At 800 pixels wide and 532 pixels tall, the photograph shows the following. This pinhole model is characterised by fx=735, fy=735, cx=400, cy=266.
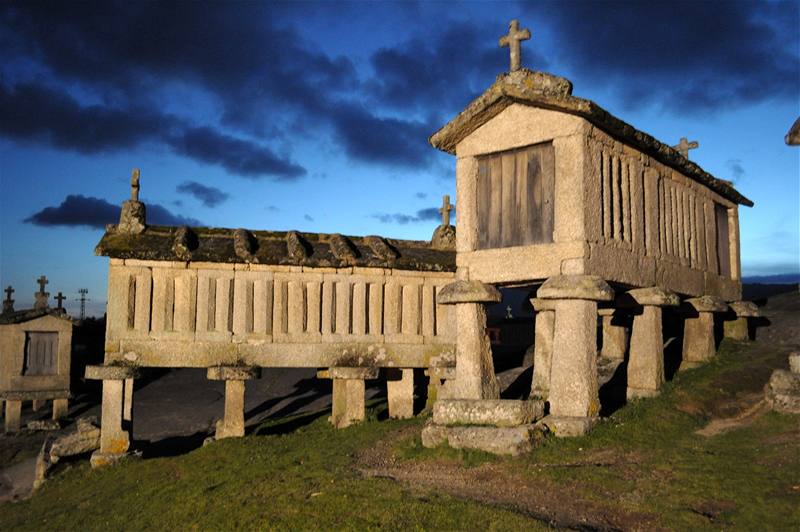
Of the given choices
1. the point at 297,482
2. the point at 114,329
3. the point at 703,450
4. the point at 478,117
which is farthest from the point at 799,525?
the point at 114,329

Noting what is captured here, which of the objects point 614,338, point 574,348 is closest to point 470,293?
point 574,348

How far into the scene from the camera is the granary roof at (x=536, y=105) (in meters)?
10.3

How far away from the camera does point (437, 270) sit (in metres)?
14.8

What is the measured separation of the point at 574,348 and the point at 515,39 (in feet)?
15.8

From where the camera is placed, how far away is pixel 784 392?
10.6 m

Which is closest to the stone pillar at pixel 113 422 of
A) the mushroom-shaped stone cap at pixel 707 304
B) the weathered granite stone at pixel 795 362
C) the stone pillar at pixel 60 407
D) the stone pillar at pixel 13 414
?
the stone pillar at pixel 13 414

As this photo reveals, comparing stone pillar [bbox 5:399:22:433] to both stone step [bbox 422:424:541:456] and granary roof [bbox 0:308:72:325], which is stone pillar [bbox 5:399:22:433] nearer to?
granary roof [bbox 0:308:72:325]

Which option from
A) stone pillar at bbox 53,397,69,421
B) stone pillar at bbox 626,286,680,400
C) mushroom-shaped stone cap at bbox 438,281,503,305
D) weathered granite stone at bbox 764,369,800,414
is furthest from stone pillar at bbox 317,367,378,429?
stone pillar at bbox 53,397,69,421

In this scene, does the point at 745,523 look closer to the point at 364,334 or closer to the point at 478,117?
the point at 478,117

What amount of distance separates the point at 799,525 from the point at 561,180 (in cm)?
550

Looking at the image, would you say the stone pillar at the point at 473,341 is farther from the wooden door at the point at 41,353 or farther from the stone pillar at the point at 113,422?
the wooden door at the point at 41,353

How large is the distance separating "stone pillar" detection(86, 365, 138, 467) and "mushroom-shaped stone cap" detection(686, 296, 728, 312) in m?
10.3

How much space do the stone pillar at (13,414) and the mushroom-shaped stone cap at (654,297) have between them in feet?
55.4

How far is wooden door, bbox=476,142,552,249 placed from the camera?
424 inches
